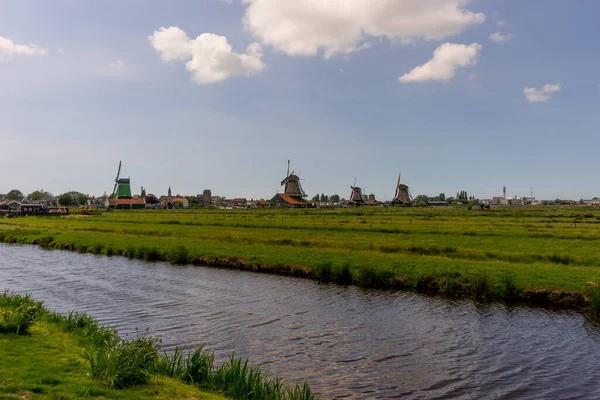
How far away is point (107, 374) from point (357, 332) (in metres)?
10.8

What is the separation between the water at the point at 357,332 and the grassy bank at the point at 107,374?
2845mm

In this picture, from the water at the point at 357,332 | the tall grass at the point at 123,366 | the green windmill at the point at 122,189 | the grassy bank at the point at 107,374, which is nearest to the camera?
the grassy bank at the point at 107,374

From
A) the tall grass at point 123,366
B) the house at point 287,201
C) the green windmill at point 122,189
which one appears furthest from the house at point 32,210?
the tall grass at point 123,366

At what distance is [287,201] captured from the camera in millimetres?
162625

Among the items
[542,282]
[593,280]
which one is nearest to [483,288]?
[542,282]

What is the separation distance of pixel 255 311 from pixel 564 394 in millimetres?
13359

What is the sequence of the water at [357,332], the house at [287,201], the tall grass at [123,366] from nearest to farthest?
the tall grass at [123,366] < the water at [357,332] < the house at [287,201]

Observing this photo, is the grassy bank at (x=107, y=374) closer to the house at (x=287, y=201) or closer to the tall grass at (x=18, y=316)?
the tall grass at (x=18, y=316)

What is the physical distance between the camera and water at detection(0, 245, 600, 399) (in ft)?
43.6

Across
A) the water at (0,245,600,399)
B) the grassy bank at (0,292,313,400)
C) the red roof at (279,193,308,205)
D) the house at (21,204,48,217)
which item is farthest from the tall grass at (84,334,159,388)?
the red roof at (279,193,308,205)

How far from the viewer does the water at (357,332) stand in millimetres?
13281

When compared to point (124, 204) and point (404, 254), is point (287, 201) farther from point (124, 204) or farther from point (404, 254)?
point (404, 254)

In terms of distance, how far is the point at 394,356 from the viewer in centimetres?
1521

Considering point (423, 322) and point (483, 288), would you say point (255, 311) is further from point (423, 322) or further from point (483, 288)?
point (483, 288)
